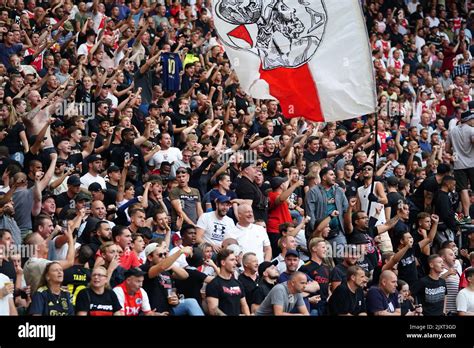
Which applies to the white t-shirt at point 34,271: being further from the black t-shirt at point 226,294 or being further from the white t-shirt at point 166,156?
the white t-shirt at point 166,156

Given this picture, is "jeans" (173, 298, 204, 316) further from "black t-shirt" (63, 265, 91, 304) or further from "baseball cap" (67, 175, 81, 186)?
"baseball cap" (67, 175, 81, 186)

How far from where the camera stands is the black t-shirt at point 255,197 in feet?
50.0

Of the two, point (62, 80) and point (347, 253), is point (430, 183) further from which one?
point (62, 80)

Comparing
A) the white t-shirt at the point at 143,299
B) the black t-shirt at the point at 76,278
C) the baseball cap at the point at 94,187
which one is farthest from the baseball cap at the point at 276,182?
the black t-shirt at the point at 76,278

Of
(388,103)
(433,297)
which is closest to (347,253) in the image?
(433,297)

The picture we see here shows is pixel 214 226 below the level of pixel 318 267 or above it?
above

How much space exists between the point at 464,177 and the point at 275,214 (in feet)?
13.4

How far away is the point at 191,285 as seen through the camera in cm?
1210

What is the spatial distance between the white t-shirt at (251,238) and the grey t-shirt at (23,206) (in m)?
2.22

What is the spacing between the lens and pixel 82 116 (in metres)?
16.5

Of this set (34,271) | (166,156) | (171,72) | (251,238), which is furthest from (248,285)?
(171,72)

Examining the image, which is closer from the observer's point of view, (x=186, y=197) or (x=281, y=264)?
(x=281, y=264)

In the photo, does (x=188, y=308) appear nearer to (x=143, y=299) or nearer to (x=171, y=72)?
(x=143, y=299)

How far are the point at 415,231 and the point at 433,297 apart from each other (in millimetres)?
2495
